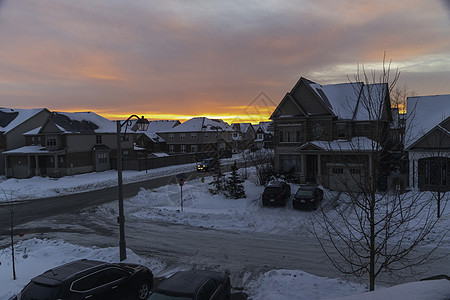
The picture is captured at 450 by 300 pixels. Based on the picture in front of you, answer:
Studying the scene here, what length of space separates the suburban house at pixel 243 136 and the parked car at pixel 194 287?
7678 cm

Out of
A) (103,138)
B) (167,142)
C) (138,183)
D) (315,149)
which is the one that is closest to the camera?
(315,149)

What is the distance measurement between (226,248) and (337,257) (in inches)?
202

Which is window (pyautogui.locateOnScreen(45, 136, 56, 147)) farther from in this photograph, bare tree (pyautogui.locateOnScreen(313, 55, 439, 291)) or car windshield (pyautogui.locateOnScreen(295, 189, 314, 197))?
bare tree (pyautogui.locateOnScreen(313, 55, 439, 291))

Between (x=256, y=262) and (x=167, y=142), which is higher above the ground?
(x=167, y=142)

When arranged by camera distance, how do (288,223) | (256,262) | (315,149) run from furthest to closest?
1. (315,149)
2. (288,223)
3. (256,262)

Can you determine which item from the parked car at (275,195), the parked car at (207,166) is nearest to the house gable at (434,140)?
the parked car at (275,195)

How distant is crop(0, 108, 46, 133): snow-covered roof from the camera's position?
50312 mm

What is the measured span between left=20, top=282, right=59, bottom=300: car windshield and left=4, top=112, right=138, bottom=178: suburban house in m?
37.9

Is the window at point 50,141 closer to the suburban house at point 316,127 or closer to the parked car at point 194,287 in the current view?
the suburban house at point 316,127

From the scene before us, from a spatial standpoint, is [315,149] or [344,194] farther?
[315,149]

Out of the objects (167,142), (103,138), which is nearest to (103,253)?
(103,138)

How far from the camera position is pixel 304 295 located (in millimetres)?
10125

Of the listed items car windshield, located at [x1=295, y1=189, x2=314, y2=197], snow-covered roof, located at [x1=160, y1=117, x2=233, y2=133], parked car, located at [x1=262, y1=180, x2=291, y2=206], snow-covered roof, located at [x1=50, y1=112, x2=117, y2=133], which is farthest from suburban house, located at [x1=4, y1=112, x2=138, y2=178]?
car windshield, located at [x1=295, y1=189, x2=314, y2=197]

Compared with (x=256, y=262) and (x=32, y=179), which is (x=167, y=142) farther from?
(x=256, y=262)
